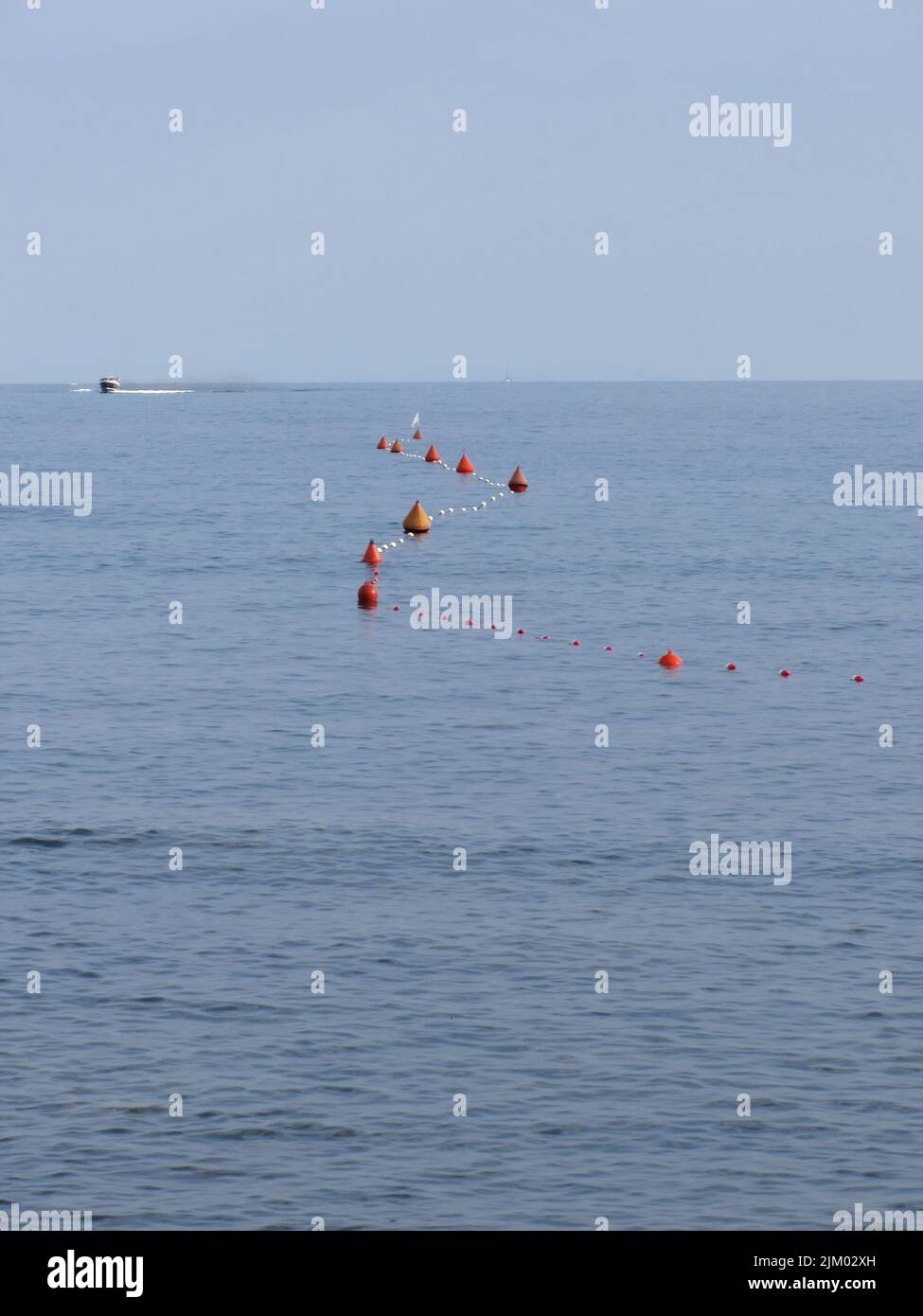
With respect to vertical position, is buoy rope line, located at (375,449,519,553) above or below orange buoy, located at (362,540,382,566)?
above

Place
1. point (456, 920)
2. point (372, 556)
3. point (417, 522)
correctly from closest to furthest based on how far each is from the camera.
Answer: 1. point (456, 920)
2. point (372, 556)
3. point (417, 522)

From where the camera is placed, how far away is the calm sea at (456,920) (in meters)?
18.8

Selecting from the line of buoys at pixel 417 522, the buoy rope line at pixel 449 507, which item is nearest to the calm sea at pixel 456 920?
the line of buoys at pixel 417 522

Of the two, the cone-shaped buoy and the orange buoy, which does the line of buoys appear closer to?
the cone-shaped buoy

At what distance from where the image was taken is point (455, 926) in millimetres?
26469

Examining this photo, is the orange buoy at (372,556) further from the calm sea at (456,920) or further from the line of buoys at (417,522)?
the calm sea at (456,920)

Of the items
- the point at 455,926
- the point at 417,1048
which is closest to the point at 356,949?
the point at 455,926

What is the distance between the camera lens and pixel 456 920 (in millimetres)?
26781

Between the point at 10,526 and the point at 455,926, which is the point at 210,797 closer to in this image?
the point at 455,926

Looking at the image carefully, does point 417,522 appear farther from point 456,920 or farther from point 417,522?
point 456,920

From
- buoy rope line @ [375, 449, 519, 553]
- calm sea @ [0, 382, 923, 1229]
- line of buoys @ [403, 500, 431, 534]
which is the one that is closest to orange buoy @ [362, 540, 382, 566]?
buoy rope line @ [375, 449, 519, 553]

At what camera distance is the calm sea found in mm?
18844

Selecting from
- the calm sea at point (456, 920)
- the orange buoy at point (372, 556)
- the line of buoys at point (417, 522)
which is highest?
the line of buoys at point (417, 522)

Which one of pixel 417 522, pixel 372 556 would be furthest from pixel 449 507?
pixel 372 556
